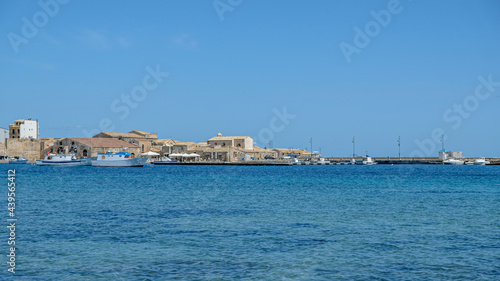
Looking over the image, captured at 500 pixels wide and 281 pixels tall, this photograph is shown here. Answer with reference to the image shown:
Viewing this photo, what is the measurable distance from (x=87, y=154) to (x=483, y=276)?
105m

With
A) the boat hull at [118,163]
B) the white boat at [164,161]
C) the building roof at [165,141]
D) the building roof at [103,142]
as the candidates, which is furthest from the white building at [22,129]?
the boat hull at [118,163]

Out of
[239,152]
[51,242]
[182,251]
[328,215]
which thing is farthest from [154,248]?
[239,152]

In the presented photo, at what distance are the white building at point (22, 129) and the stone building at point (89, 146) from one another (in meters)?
23.0

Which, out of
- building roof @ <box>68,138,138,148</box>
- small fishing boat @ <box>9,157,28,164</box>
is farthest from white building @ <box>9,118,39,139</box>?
building roof @ <box>68,138,138,148</box>

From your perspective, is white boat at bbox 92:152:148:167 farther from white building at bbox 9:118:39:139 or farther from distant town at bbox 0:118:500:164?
white building at bbox 9:118:39:139

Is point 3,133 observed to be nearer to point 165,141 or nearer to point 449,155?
point 165,141

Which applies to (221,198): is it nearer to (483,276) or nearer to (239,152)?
(483,276)

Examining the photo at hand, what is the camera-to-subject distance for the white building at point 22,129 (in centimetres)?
13325

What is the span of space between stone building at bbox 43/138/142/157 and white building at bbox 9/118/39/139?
75.4 ft

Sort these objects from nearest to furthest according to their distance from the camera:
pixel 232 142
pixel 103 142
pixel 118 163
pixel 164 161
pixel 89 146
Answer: pixel 118 163, pixel 89 146, pixel 103 142, pixel 164 161, pixel 232 142

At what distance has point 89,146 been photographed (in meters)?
108

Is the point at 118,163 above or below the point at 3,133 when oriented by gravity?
below

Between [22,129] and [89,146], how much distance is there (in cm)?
3588

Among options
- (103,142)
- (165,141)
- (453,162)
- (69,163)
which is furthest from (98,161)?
(453,162)
